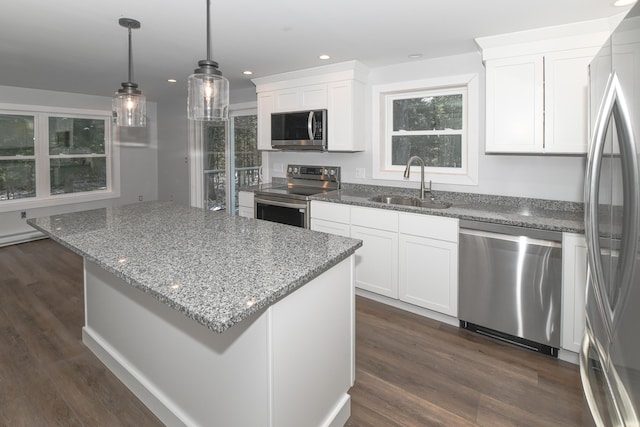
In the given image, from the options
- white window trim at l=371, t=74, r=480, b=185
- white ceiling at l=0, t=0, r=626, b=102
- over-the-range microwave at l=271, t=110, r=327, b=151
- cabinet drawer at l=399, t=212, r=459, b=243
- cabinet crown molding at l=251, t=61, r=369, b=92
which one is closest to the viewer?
white ceiling at l=0, t=0, r=626, b=102

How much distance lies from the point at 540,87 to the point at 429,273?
5.23ft

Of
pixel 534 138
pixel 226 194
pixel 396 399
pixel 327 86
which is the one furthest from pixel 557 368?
pixel 226 194

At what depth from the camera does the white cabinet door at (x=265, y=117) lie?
4234 mm

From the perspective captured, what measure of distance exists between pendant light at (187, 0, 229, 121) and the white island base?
3.31ft

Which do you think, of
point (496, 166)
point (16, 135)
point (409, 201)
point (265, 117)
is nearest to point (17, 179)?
point (16, 135)

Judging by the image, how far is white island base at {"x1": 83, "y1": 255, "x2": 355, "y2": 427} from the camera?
1.40m

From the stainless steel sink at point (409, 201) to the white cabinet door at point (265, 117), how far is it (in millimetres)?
1533

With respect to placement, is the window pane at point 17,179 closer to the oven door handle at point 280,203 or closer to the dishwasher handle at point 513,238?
the oven door handle at point 280,203

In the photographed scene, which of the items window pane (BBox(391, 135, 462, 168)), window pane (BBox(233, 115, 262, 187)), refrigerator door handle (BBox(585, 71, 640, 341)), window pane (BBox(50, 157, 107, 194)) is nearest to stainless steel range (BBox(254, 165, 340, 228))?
window pane (BBox(391, 135, 462, 168))

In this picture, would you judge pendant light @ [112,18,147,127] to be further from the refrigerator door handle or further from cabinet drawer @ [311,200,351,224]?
the refrigerator door handle

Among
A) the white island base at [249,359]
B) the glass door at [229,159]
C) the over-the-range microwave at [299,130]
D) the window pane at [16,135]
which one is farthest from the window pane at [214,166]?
the white island base at [249,359]

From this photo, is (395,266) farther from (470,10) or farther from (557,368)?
(470,10)

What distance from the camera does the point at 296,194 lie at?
382 centimetres

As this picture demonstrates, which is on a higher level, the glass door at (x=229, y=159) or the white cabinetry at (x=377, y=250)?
the glass door at (x=229, y=159)
